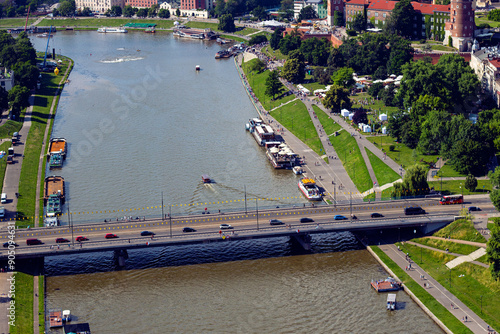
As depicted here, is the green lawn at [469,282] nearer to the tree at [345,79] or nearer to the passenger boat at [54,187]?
the passenger boat at [54,187]

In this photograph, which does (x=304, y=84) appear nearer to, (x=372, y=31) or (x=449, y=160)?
(x=372, y=31)

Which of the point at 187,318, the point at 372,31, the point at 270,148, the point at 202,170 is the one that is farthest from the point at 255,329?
the point at 372,31

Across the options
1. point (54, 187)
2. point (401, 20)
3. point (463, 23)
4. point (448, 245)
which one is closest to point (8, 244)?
point (54, 187)

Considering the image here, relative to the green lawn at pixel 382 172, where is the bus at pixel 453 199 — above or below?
below

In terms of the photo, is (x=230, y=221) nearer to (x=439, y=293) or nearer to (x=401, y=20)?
(x=439, y=293)

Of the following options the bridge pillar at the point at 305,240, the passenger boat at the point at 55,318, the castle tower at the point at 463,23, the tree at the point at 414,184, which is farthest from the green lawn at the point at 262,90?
the passenger boat at the point at 55,318

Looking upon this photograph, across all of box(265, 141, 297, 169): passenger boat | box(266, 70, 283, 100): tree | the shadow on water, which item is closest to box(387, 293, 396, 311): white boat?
the shadow on water

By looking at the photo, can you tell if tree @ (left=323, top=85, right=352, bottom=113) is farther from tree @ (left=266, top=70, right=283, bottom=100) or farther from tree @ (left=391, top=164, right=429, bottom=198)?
tree @ (left=391, top=164, right=429, bottom=198)
